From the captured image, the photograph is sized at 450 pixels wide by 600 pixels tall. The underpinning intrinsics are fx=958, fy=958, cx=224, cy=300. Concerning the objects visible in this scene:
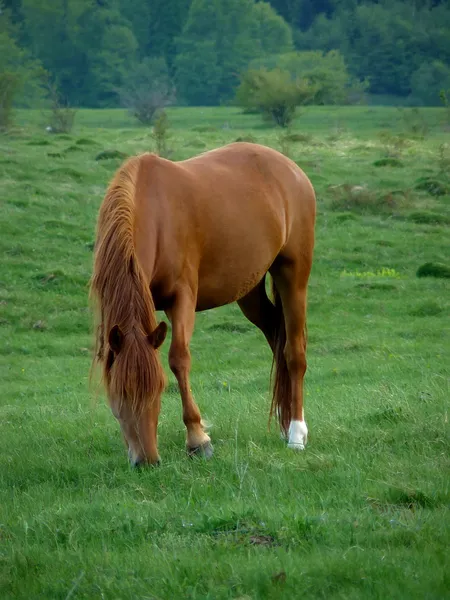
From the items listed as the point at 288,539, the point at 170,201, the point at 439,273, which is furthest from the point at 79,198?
the point at 288,539

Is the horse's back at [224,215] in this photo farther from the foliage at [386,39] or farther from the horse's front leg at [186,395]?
the foliage at [386,39]

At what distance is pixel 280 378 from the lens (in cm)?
691

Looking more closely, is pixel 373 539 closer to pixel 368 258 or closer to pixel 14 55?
pixel 368 258

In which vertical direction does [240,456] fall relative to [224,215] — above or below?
below

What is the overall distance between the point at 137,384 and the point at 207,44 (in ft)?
273

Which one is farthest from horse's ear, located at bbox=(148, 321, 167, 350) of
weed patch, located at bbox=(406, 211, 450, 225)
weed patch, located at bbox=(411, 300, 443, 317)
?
weed patch, located at bbox=(406, 211, 450, 225)

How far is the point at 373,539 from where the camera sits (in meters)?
3.86

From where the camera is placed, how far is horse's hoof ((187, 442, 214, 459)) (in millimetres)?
5621

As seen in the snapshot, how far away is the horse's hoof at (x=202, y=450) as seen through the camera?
18.4 feet

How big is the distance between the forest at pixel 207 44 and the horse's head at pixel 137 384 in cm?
6934

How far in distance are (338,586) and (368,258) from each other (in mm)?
13279

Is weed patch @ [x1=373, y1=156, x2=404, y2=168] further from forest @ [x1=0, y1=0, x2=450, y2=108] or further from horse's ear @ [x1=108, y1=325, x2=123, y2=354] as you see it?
forest @ [x1=0, y1=0, x2=450, y2=108]

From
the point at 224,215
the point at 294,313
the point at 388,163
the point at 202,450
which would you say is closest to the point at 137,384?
the point at 202,450

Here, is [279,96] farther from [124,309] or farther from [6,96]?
[124,309]
